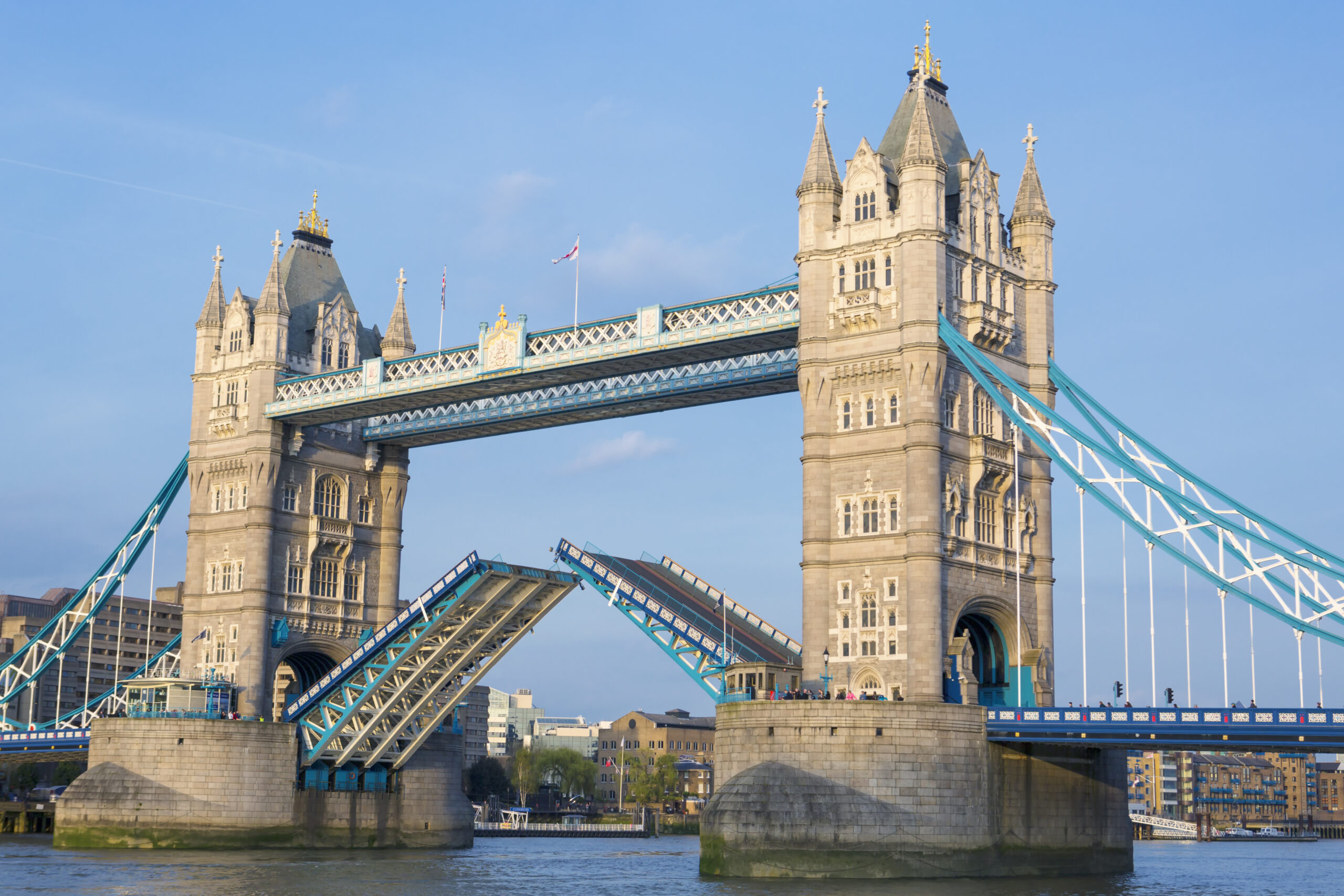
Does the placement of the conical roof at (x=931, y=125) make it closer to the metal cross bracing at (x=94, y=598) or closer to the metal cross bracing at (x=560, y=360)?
the metal cross bracing at (x=560, y=360)

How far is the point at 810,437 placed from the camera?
206ft

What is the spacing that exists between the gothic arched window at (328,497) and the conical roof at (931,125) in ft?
112

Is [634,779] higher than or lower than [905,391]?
lower

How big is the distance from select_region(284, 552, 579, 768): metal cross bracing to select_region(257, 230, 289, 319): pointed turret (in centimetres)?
1772

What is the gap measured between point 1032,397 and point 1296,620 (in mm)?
11884

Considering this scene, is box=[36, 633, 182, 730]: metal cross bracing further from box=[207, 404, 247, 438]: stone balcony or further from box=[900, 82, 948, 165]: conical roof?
box=[900, 82, 948, 165]: conical roof

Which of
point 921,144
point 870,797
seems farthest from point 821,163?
point 870,797

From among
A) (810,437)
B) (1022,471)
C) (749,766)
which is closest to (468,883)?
(749,766)

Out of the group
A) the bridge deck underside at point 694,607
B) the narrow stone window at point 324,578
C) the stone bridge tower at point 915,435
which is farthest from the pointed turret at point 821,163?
the narrow stone window at point 324,578

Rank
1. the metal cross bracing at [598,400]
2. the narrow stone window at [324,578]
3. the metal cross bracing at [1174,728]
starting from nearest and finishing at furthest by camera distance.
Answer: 1. the metal cross bracing at [1174,728]
2. the metal cross bracing at [598,400]
3. the narrow stone window at [324,578]

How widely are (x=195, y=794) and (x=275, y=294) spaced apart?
951 inches

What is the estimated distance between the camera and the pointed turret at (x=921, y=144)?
202 ft

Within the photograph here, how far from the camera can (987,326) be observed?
62.5 metres

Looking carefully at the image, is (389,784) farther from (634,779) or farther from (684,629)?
(634,779)
